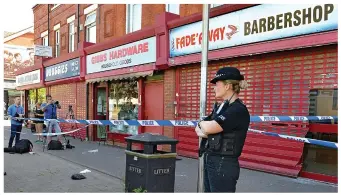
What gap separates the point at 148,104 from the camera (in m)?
10.8

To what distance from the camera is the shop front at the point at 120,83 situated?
10.3 metres

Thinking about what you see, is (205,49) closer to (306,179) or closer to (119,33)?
(306,179)

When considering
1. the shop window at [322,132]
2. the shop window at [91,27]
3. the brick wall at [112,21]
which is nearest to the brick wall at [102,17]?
the brick wall at [112,21]

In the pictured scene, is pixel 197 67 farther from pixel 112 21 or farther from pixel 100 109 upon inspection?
pixel 100 109

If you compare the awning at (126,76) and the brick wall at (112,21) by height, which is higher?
the brick wall at (112,21)

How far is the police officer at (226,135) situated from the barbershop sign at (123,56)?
672cm

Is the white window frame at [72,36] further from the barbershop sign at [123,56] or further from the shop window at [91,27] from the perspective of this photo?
the barbershop sign at [123,56]

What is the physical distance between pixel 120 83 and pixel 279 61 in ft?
21.5

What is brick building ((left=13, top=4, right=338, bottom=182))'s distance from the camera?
637cm

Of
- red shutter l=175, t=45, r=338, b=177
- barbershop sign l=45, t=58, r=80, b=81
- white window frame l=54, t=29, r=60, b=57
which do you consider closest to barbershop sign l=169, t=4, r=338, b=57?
red shutter l=175, t=45, r=338, b=177

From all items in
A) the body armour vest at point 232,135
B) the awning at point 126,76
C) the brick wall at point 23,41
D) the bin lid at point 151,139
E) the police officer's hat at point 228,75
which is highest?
the brick wall at point 23,41

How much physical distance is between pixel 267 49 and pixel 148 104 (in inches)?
192

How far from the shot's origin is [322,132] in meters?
6.38

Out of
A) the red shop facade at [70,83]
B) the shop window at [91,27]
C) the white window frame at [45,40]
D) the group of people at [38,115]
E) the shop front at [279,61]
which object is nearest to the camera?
the shop front at [279,61]
